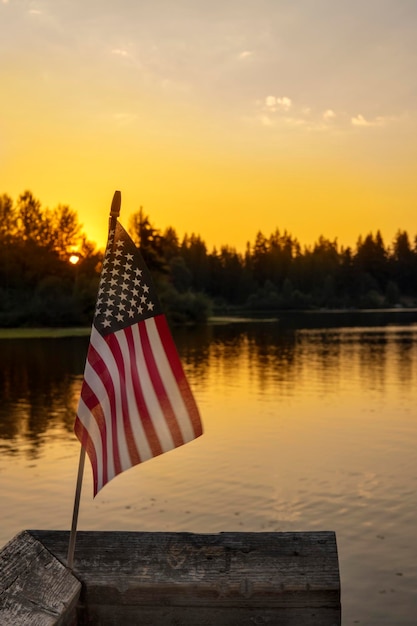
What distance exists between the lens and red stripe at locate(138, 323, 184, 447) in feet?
15.2

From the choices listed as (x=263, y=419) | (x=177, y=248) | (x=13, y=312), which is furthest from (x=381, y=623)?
(x=177, y=248)

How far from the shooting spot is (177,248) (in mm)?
196625

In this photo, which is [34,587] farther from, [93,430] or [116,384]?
[116,384]

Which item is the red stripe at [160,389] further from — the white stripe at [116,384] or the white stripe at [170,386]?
the white stripe at [116,384]

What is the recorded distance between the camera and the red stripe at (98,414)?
462cm

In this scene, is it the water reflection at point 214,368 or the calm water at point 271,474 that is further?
the water reflection at point 214,368

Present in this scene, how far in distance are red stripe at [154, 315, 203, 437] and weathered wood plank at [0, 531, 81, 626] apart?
106 cm

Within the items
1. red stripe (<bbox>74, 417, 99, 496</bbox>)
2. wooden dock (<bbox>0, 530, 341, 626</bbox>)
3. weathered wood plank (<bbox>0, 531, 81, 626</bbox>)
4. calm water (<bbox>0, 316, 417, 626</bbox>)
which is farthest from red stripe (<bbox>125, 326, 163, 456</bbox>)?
calm water (<bbox>0, 316, 417, 626</bbox>)

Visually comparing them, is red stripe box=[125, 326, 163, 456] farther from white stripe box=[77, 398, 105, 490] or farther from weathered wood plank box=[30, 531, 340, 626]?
weathered wood plank box=[30, 531, 340, 626]

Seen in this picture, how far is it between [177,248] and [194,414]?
7589 inches

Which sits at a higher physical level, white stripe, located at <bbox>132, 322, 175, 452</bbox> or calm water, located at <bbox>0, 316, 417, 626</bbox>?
white stripe, located at <bbox>132, 322, 175, 452</bbox>

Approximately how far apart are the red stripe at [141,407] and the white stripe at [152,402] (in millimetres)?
17

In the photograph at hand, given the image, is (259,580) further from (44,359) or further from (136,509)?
(44,359)

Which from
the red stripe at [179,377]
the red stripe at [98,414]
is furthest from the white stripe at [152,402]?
the red stripe at [98,414]
